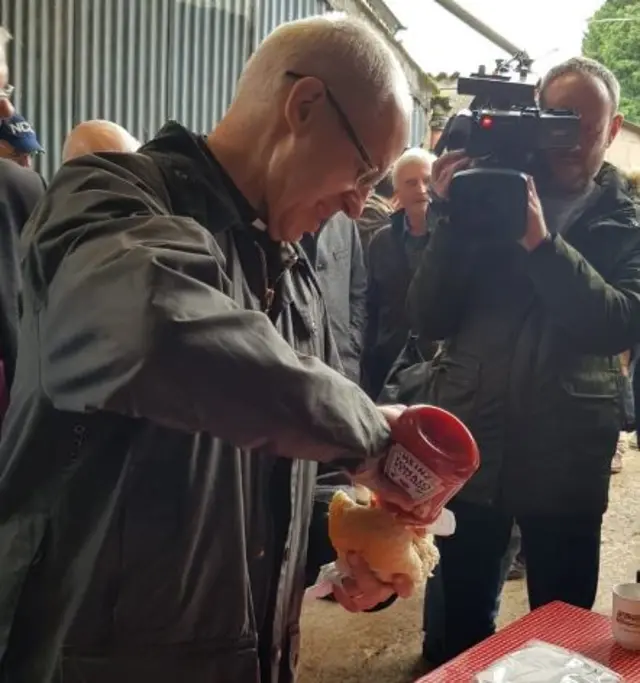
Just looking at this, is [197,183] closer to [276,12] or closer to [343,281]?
[343,281]

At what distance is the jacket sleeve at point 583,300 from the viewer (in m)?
2.00

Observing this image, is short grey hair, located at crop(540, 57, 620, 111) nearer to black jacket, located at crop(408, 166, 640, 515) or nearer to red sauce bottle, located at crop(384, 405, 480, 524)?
black jacket, located at crop(408, 166, 640, 515)

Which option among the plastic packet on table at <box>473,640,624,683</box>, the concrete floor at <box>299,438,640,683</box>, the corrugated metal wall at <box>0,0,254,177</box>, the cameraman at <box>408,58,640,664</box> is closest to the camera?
the plastic packet on table at <box>473,640,624,683</box>

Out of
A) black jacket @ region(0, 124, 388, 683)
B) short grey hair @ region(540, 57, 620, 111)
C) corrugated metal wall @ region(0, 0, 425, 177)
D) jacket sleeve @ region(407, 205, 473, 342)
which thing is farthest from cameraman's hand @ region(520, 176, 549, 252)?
corrugated metal wall @ region(0, 0, 425, 177)

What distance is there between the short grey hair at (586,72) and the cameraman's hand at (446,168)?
319 mm

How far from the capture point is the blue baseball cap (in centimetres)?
267

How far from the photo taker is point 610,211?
7.01ft

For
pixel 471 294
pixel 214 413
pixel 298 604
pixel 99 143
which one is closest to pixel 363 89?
pixel 214 413

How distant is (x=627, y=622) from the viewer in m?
1.59

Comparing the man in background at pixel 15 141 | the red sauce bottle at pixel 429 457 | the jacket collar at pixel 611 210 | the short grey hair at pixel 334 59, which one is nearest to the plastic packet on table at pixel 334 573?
the red sauce bottle at pixel 429 457

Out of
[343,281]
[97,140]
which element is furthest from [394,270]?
[97,140]

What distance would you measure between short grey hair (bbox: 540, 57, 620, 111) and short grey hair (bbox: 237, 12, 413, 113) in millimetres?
1092

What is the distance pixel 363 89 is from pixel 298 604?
760mm

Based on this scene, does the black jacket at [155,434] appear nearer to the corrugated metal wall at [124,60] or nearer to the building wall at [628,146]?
the corrugated metal wall at [124,60]
